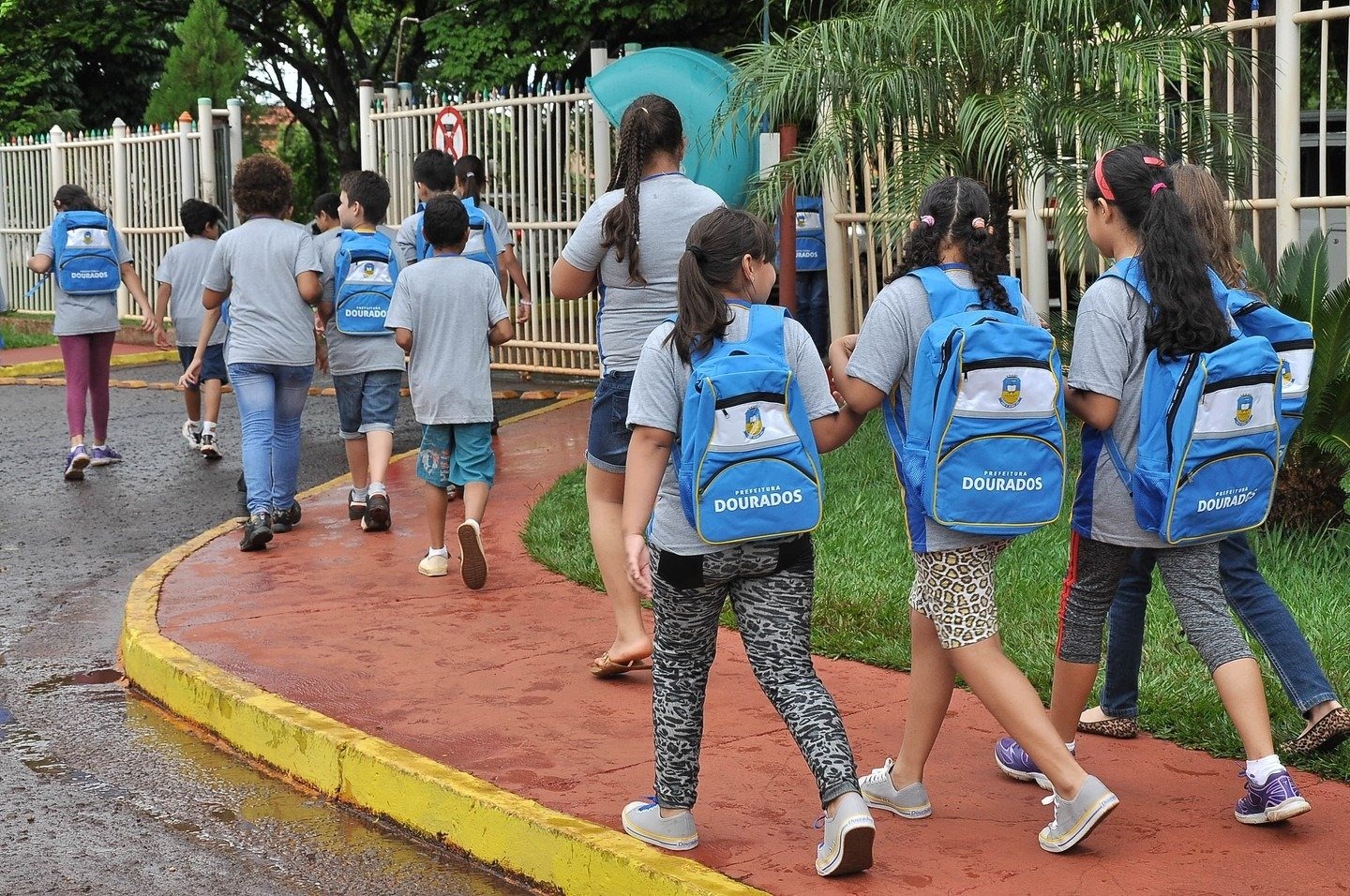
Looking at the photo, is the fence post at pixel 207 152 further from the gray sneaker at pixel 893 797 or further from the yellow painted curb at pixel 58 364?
the gray sneaker at pixel 893 797

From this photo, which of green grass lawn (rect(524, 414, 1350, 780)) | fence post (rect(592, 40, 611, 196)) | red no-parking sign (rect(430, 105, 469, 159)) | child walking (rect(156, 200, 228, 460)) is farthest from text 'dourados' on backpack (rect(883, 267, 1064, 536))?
red no-parking sign (rect(430, 105, 469, 159))

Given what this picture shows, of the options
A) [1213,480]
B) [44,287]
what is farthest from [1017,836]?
[44,287]

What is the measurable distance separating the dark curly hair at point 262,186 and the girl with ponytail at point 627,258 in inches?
131

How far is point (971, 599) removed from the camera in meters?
3.97

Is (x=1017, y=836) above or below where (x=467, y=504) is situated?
below

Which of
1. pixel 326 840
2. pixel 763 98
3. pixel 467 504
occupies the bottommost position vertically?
pixel 326 840

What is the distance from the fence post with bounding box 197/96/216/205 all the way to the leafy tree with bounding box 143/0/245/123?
35.5ft

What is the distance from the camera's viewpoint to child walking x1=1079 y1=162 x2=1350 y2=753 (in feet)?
14.1

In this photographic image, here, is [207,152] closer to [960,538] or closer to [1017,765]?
[1017,765]

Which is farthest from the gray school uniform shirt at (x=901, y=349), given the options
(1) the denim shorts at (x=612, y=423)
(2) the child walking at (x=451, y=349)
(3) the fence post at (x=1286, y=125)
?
(3) the fence post at (x=1286, y=125)

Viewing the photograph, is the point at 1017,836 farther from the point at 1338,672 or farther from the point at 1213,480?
the point at 1338,672

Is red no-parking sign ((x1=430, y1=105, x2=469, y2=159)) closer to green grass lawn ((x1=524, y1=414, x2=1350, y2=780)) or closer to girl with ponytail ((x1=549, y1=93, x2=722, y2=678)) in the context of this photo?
green grass lawn ((x1=524, y1=414, x2=1350, y2=780))

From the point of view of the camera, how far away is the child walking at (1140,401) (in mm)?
4027

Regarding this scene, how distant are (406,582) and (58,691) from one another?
1.68m
